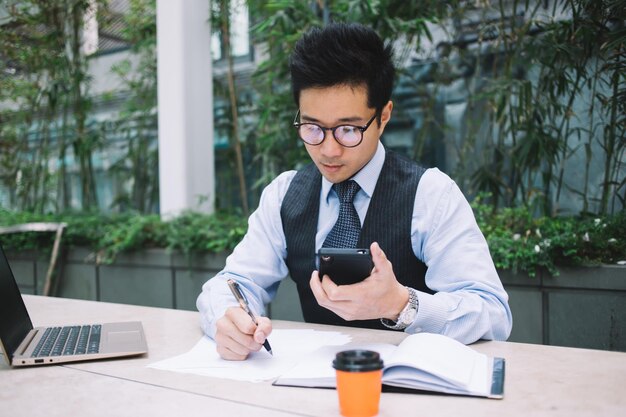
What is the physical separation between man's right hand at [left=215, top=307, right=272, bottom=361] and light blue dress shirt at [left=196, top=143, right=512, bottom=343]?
177mm

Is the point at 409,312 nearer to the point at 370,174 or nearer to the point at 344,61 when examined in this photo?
the point at 370,174

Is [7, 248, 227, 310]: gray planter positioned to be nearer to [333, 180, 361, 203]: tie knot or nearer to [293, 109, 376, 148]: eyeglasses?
[333, 180, 361, 203]: tie knot

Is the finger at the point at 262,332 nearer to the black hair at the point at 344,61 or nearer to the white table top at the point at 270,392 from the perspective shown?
the white table top at the point at 270,392

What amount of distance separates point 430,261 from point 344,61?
568mm

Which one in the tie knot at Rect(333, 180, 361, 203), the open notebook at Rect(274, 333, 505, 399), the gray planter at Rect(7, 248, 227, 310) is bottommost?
the gray planter at Rect(7, 248, 227, 310)

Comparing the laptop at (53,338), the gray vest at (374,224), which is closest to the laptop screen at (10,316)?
the laptop at (53,338)

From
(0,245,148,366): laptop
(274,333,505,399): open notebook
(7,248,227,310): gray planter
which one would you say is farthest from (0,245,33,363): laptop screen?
(7,248,227,310): gray planter

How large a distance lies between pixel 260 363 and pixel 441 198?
69cm

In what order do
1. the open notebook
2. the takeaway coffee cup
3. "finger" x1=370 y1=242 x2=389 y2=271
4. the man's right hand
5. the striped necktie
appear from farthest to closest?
the striped necktie
the man's right hand
"finger" x1=370 y1=242 x2=389 y2=271
the open notebook
the takeaway coffee cup

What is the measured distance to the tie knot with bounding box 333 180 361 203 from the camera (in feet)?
5.42

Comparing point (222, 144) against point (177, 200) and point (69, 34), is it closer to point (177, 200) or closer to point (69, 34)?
point (177, 200)

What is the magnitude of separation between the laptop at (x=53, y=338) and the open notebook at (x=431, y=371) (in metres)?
0.42

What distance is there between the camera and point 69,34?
4.64 m

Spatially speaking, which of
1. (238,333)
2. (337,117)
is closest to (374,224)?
(337,117)
